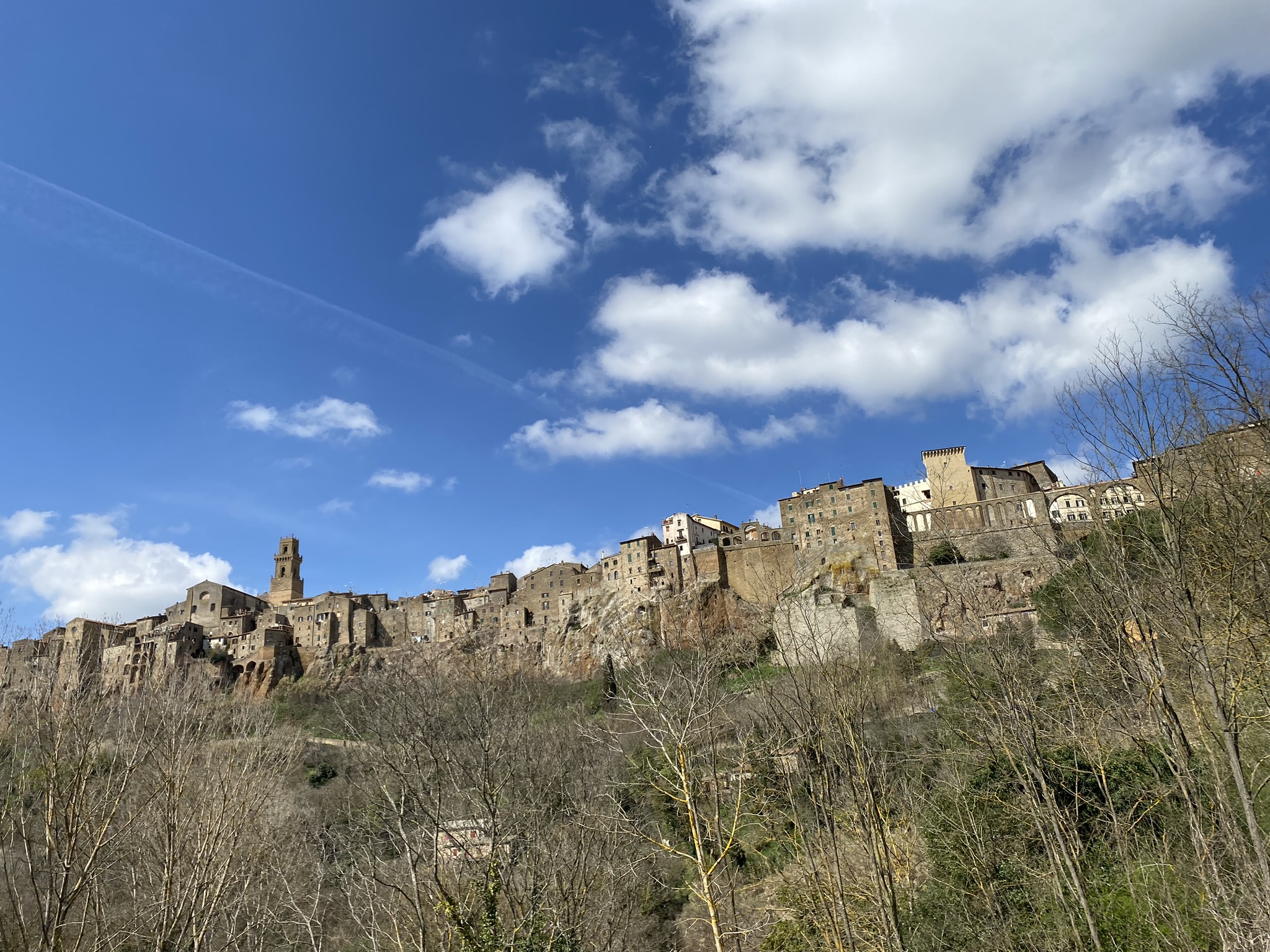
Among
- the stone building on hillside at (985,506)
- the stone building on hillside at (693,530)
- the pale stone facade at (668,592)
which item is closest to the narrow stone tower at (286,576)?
the pale stone facade at (668,592)

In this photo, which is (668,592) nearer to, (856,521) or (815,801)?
(856,521)

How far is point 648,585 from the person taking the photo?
7762 centimetres

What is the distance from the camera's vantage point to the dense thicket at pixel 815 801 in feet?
35.0

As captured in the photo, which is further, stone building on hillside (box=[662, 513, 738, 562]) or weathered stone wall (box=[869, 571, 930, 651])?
stone building on hillside (box=[662, 513, 738, 562])

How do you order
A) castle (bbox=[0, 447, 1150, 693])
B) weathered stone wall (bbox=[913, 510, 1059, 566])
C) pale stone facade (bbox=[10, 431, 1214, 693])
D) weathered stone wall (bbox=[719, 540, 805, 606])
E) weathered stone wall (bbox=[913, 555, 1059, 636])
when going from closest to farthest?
1. weathered stone wall (bbox=[913, 555, 1059, 636])
2. pale stone facade (bbox=[10, 431, 1214, 693])
3. weathered stone wall (bbox=[913, 510, 1059, 566])
4. castle (bbox=[0, 447, 1150, 693])
5. weathered stone wall (bbox=[719, 540, 805, 606])

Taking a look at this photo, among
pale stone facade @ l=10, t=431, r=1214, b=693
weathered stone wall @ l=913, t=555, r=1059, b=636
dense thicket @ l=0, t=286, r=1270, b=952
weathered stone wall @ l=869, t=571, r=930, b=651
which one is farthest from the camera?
pale stone facade @ l=10, t=431, r=1214, b=693

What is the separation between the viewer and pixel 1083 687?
1709 cm

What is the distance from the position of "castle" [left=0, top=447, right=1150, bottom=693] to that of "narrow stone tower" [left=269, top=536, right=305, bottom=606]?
7.97 m

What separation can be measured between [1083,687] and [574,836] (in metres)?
12.5

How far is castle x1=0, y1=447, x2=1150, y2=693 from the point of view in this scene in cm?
6500

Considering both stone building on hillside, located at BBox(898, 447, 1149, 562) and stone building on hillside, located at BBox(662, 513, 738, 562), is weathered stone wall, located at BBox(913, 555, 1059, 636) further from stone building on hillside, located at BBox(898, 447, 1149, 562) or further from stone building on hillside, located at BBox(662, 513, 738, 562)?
A: stone building on hillside, located at BBox(662, 513, 738, 562)

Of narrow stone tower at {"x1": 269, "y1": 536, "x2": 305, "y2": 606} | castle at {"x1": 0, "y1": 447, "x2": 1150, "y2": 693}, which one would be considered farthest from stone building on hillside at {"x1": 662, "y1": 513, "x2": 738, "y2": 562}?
narrow stone tower at {"x1": 269, "y1": 536, "x2": 305, "y2": 606}

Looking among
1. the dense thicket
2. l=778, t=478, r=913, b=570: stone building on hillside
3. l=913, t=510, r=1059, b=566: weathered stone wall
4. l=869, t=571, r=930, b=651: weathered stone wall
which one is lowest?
the dense thicket

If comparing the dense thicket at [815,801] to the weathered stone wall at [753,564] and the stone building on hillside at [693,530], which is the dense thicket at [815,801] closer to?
the weathered stone wall at [753,564]
